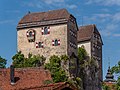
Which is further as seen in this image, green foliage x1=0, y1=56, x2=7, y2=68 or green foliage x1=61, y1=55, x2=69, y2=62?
green foliage x1=0, y1=56, x2=7, y2=68

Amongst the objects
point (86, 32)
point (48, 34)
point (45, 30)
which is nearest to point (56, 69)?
point (48, 34)

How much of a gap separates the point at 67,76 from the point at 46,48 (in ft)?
26.8

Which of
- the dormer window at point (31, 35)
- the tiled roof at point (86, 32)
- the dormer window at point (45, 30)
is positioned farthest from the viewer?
the tiled roof at point (86, 32)

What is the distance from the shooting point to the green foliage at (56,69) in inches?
2798

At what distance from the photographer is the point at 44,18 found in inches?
3290

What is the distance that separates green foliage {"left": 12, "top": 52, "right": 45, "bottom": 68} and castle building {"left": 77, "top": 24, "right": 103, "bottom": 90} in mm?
13640

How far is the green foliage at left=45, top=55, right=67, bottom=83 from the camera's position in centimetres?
7106

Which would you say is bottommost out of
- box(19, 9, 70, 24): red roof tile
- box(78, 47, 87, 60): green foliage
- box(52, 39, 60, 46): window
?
box(78, 47, 87, 60): green foliage

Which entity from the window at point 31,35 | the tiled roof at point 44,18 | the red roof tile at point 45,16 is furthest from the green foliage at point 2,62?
the red roof tile at point 45,16

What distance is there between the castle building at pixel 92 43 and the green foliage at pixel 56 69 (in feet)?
46.2

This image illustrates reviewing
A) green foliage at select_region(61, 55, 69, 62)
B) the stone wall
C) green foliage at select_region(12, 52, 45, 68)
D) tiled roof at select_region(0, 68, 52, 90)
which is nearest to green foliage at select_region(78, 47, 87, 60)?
the stone wall

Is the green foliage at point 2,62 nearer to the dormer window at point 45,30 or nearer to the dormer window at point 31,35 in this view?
the dormer window at point 31,35

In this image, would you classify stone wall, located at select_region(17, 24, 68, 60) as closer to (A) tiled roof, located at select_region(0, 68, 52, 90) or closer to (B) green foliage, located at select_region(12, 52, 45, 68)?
(B) green foliage, located at select_region(12, 52, 45, 68)

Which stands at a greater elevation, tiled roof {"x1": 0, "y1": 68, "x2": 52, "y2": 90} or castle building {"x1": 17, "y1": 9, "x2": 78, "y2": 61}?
castle building {"x1": 17, "y1": 9, "x2": 78, "y2": 61}
